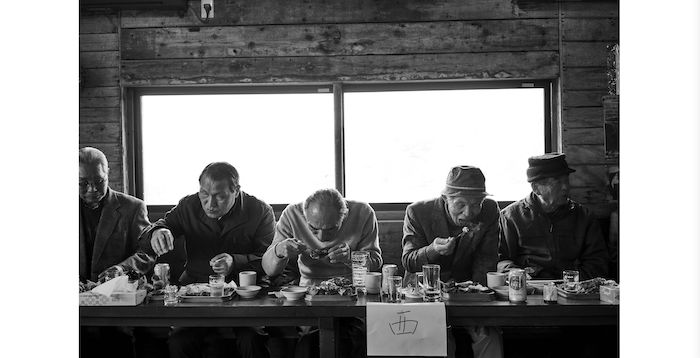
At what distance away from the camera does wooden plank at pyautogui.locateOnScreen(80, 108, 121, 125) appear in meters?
4.34

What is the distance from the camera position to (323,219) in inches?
139

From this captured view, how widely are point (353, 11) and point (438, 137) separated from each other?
1068 millimetres

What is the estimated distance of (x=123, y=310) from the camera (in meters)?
2.78

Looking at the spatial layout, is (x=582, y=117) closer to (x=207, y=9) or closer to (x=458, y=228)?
(x=458, y=228)

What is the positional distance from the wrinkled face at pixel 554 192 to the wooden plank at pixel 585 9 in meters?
1.15

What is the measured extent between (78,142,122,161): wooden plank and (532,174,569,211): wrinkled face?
9.62 ft

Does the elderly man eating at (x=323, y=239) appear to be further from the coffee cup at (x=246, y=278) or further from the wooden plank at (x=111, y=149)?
the wooden plank at (x=111, y=149)

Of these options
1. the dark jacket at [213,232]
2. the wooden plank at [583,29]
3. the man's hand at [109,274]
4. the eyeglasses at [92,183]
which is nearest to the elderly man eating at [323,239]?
the dark jacket at [213,232]

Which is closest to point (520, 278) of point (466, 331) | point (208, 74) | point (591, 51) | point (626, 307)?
point (466, 331)

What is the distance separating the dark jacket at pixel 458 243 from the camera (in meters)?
3.75

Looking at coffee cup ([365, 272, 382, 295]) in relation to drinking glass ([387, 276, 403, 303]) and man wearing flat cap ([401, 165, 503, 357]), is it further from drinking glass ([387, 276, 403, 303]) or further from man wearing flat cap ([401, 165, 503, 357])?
man wearing flat cap ([401, 165, 503, 357])

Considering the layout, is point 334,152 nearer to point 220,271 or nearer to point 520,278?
point 220,271

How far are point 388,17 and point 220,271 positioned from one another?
6.79 feet

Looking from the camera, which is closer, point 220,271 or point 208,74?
point 220,271
